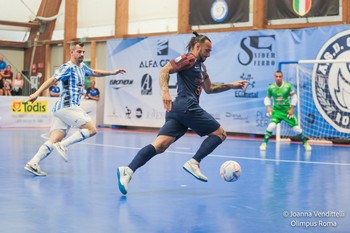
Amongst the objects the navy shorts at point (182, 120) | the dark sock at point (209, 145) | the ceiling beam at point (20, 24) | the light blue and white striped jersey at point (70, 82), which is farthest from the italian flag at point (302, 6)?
the ceiling beam at point (20, 24)

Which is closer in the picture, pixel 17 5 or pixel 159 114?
pixel 159 114

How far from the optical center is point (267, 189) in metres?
7.52

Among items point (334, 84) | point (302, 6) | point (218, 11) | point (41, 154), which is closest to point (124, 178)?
point (41, 154)

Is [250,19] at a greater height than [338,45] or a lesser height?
greater

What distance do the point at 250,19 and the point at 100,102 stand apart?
885 cm

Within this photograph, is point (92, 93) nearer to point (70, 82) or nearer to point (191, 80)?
point (70, 82)

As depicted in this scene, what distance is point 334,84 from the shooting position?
18281mm

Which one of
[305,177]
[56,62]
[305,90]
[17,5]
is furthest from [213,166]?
[17,5]

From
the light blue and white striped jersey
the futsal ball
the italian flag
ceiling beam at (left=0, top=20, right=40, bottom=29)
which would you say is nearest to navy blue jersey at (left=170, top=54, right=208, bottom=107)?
the futsal ball

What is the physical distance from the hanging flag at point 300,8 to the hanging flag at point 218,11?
1.05 m

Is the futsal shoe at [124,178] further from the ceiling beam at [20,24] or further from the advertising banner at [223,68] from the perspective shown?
the ceiling beam at [20,24]

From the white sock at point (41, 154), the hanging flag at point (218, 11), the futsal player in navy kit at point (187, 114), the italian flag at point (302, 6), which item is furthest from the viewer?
the hanging flag at point (218, 11)

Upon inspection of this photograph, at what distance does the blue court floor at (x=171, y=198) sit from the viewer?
5168 millimetres

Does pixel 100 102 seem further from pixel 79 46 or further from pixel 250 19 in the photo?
pixel 79 46
